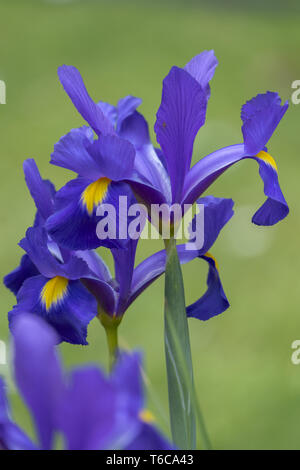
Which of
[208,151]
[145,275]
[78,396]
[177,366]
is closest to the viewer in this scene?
[78,396]

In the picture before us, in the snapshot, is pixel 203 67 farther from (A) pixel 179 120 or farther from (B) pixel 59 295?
(B) pixel 59 295

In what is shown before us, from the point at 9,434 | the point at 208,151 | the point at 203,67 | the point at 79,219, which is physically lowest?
the point at 9,434

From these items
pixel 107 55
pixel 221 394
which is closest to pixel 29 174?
pixel 221 394

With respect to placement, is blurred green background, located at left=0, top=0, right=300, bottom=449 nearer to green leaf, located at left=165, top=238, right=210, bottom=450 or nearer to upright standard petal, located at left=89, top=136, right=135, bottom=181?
green leaf, located at left=165, top=238, right=210, bottom=450

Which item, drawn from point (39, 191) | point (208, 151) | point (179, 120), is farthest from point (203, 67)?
point (208, 151)

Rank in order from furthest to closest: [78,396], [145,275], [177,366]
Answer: [145,275]
[177,366]
[78,396]

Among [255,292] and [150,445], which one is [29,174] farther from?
[255,292]
